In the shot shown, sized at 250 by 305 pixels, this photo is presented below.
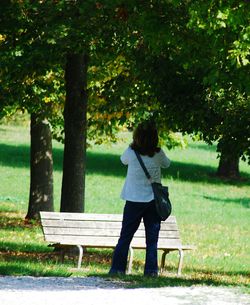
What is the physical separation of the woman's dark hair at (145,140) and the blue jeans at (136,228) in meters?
0.60

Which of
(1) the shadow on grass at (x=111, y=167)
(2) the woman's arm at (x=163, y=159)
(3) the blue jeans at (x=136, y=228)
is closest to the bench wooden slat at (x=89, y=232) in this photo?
(3) the blue jeans at (x=136, y=228)

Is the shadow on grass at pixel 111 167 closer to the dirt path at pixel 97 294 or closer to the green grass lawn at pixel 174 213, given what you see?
the green grass lawn at pixel 174 213

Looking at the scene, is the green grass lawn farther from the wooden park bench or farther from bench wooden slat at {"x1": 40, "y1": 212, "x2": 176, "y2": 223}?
bench wooden slat at {"x1": 40, "y1": 212, "x2": 176, "y2": 223}

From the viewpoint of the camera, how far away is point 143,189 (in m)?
11.5

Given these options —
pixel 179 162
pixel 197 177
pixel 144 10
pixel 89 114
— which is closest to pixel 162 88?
pixel 144 10

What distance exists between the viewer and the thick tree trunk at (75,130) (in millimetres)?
15391

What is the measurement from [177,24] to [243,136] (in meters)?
2.17

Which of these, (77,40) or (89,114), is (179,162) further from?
(77,40)

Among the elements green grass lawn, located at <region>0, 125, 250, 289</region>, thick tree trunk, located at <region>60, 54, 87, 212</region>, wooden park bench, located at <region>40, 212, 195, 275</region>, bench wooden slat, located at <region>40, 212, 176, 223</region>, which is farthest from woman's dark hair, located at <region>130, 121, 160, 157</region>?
thick tree trunk, located at <region>60, 54, 87, 212</region>

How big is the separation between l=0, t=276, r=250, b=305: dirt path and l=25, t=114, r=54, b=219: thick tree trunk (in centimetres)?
1104

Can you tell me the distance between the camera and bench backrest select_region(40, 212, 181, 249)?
13.8m

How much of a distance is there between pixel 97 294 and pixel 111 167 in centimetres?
3642

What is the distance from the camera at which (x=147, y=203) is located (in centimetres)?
1144

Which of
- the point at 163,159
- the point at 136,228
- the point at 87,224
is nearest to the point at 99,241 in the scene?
the point at 87,224
